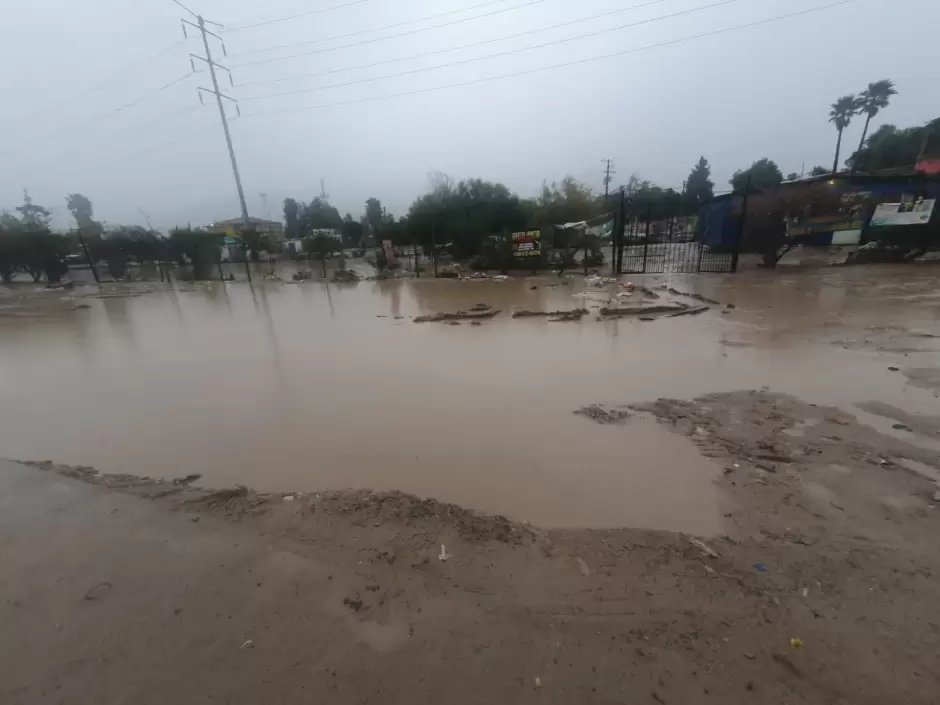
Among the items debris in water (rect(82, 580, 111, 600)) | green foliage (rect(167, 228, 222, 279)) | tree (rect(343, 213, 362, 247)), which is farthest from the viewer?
tree (rect(343, 213, 362, 247))

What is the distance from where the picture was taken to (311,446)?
4.90 metres

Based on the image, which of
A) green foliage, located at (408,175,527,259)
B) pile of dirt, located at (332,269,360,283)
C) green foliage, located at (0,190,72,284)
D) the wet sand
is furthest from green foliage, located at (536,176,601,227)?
green foliage, located at (0,190,72,284)

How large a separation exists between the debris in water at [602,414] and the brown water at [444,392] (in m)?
0.14

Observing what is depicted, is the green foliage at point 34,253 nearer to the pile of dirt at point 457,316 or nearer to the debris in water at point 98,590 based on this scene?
the pile of dirt at point 457,316

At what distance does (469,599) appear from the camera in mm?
2654

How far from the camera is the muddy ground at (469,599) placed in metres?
2.16

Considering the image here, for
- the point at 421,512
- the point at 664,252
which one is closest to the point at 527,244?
the point at 664,252

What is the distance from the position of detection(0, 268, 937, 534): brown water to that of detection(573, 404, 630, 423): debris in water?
14 centimetres

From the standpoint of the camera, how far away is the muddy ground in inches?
85.2

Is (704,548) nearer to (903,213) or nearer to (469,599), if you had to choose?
(469,599)

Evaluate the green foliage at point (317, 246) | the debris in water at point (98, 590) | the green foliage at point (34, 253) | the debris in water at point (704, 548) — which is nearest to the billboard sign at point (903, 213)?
the debris in water at point (704, 548)

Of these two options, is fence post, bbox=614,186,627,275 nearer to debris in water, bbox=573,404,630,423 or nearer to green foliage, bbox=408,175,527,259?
green foliage, bbox=408,175,527,259

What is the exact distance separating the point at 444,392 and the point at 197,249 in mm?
24320

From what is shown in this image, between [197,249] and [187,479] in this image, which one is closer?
[187,479]
